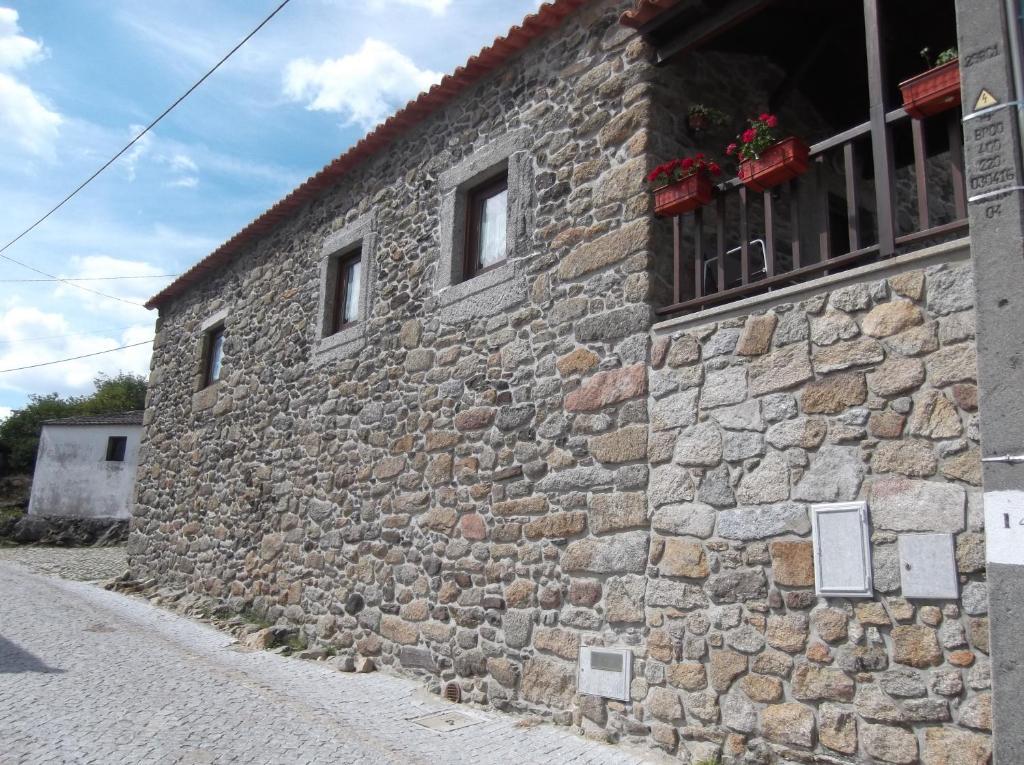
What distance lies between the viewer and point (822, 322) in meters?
3.76

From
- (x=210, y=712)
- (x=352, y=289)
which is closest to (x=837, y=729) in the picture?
(x=210, y=712)

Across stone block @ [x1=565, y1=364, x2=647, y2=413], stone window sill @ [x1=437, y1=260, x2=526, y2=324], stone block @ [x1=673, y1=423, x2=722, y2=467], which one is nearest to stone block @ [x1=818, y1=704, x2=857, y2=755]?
stone block @ [x1=673, y1=423, x2=722, y2=467]

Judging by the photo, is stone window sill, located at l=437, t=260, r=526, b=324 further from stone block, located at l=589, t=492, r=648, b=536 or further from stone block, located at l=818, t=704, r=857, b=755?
stone block, located at l=818, t=704, r=857, b=755

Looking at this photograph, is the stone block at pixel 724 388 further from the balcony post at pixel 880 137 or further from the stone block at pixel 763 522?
the balcony post at pixel 880 137

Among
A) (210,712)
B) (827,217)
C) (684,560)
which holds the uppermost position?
(827,217)

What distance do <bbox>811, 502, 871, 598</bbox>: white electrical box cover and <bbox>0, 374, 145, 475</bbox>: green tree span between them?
2428cm

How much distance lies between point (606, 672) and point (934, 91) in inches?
127

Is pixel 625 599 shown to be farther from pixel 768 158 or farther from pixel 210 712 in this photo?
pixel 210 712

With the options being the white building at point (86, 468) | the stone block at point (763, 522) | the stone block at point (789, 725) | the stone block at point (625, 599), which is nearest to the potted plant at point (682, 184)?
the stone block at point (763, 522)

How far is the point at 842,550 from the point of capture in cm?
349

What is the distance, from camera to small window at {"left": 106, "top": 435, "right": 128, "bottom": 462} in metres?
21.1

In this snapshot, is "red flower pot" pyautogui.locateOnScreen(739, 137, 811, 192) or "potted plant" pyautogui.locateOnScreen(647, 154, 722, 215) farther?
"potted plant" pyautogui.locateOnScreen(647, 154, 722, 215)

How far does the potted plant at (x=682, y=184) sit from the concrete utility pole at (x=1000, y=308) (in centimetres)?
173

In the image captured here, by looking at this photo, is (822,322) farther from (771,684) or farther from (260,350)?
(260,350)
